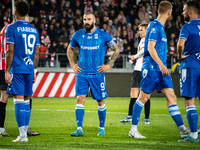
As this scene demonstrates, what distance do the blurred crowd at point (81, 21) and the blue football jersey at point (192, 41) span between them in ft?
35.3

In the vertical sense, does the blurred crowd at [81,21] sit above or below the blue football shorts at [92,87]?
above

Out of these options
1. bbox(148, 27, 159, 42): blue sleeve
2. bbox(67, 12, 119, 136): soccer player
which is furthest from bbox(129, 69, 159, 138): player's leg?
bbox(67, 12, 119, 136): soccer player

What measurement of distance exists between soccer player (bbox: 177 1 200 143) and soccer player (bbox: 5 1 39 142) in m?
2.34

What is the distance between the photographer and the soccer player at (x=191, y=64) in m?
4.94

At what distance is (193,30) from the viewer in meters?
4.98

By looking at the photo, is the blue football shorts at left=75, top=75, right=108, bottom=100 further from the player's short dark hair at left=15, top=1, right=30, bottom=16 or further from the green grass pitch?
the player's short dark hair at left=15, top=1, right=30, bottom=16

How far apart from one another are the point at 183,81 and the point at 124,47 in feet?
40.1

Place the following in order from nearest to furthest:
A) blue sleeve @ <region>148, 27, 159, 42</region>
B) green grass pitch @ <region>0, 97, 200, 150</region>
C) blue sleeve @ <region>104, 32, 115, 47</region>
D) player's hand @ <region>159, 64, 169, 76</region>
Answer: green grass pitch @ <region>0, 97, 200, 150</region>, player's hand @ <region>159, 64, 169, 76</region>, blue sleeve @ <region>148, 27, 159, 42</region>, blue sleeve @ <region>104, 32, 115, 47</region>

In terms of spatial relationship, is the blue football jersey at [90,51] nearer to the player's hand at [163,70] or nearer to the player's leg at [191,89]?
the player's hand at [163,70]

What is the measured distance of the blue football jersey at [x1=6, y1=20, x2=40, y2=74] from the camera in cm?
491

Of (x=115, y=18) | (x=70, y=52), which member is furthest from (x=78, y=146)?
(x=115, y=18)

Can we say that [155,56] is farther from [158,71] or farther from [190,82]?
[190,82]

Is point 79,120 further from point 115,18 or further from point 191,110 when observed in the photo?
point 115,18

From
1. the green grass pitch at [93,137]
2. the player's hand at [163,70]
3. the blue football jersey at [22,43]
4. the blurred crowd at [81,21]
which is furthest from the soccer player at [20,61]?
the blurred crowd at [81,21]
